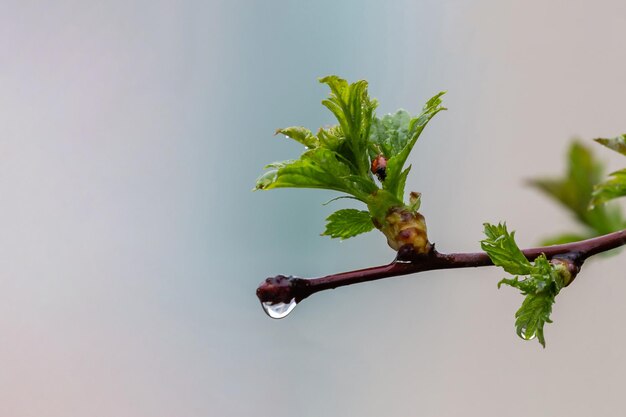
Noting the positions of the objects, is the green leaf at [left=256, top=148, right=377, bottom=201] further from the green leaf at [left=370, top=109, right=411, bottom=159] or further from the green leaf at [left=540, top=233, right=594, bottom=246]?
the green leaf at [left=540, top=233, right=594, bottom=246]

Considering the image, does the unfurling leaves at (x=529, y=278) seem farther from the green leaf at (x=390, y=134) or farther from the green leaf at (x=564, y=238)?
the green leaf at (x=564, y=238)

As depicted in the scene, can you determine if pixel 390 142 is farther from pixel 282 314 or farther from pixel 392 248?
pixel 282 314

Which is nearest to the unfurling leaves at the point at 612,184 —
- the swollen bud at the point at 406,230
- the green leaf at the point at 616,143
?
the green leaf at the point at 616,143

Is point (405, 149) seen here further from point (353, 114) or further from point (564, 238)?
point (564, 238)

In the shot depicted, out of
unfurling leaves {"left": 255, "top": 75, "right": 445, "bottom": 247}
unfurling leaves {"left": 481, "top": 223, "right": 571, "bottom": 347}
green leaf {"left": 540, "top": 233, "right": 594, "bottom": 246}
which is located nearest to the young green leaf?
unfurling leaves {"left": 255, "top": 75, "right": 445, "bottom": 247}

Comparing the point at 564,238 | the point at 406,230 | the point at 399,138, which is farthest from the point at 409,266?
the point at 564,238

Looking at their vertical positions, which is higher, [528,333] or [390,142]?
[390,142]

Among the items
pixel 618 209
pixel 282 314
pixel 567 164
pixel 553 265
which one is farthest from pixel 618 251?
pixel 282 314
